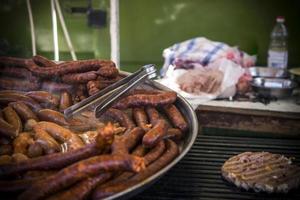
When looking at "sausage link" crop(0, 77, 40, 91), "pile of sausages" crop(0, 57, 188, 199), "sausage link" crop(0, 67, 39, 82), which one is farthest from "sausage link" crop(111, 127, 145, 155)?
"sausage link" crop(0, 67, 39, 82)

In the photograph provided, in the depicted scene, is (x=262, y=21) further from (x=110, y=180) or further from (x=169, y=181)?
(x=110, y=180)

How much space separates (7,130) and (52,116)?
0.94 ft

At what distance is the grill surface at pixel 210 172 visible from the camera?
1994 millimetres

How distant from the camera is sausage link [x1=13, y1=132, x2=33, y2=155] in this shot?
187 cm

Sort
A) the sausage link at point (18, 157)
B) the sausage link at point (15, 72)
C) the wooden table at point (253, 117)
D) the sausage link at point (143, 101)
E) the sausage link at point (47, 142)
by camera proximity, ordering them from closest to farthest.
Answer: the sausage link at point (18, 157) < the sausage link at point (47, 142) < the sausage link at point (143, 101) < the sausage link at point (15, 72) < the wooden table at point (253, 117)

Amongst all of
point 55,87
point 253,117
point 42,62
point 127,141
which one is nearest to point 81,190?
point 127,141

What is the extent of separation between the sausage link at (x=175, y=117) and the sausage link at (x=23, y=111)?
0.79 m

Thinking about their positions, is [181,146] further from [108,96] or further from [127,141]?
[108,96]

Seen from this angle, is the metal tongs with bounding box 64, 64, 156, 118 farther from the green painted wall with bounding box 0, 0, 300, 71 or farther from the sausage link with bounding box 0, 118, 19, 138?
the green painted wall with bounding box 0, 0, 300, 71

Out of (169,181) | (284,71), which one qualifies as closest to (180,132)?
(169,181)

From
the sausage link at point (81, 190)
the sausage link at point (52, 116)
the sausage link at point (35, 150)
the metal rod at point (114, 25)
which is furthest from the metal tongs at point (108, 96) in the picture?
the metal rod at point (114, 25)

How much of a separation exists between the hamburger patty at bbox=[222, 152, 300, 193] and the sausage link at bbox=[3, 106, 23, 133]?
1166mm

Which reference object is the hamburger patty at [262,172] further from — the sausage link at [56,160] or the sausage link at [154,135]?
the sausage link at [56,160]

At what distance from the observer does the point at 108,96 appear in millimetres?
2203
